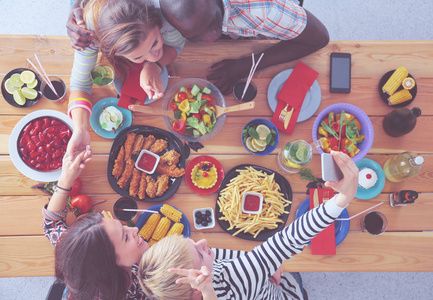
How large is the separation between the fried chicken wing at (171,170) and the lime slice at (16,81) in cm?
Result: 96

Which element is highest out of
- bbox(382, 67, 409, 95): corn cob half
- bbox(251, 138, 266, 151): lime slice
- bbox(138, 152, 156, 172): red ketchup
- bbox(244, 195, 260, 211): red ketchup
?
bbox(382, 67, 409, 95): corn cob half

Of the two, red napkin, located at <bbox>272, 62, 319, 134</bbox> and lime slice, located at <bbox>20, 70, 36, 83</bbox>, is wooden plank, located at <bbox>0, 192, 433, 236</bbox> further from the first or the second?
lime slice, located at <bbox>20, 70, 36, 83</bbox>

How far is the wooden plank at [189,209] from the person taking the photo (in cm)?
177

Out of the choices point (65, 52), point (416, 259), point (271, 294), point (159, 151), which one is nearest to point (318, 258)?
point (271, 294)

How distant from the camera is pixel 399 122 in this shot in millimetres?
1778

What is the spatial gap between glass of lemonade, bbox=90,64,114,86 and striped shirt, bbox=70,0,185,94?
6 centimetres

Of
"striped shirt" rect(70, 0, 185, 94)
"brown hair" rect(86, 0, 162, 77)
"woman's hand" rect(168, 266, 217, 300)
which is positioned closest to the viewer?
"woman's hand" rect(168, 266, 217, 300)

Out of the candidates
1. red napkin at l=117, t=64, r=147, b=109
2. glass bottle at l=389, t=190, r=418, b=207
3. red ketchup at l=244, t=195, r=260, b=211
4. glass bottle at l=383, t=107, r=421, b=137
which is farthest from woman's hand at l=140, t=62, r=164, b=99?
glass bottle at l=389, t=190, r=418, b=207

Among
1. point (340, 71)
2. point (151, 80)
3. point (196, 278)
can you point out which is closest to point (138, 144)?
point (151, 80)

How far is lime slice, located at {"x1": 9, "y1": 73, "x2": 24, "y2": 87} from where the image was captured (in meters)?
1.78

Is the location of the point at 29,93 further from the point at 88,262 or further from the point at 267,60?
the point at 267,60

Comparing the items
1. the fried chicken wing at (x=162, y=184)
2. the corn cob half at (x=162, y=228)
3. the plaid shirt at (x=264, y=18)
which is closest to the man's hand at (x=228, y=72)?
the plaid shirt at (x=264, y=18)

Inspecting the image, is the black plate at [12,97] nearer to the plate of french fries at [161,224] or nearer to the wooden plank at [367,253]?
the plate of french fries at [161,224]

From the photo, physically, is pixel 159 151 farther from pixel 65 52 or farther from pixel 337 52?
pixel 337 52
